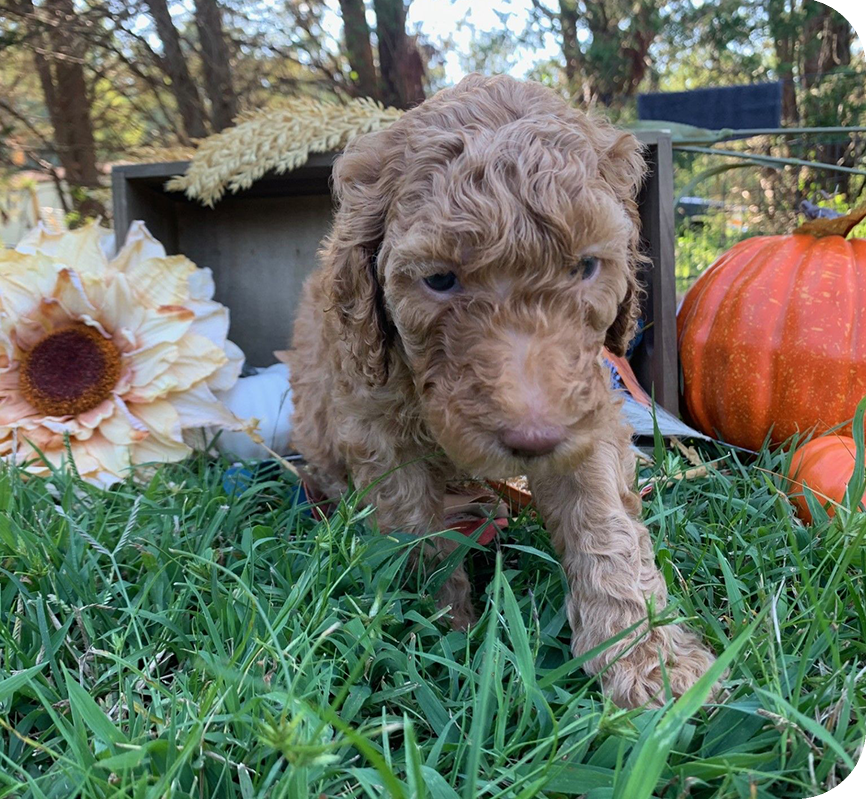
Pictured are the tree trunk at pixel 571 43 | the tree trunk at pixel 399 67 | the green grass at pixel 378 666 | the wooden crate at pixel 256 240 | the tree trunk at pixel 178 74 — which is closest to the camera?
the green grass at pixel 378 666

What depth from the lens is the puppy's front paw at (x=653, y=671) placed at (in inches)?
45.8

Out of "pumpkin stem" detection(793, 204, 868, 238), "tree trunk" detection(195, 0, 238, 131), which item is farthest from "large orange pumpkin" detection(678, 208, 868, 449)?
"tree trunk" detection(195, 0, 238, 131)

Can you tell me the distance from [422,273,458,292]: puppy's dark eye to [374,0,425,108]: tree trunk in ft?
9.70

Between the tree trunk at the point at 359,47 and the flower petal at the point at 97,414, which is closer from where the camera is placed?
the flower petal at the point at 97,414

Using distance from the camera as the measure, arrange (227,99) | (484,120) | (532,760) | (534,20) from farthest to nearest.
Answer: (534,20) < (227,99) < (484,120) < (532,760)

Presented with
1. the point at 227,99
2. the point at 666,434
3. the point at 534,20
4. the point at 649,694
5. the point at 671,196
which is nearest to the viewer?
the point at 649,694

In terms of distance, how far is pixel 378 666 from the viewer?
126cm

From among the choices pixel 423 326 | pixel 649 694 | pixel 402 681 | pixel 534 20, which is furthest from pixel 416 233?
pixel 534 20

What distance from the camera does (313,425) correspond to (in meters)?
2.10

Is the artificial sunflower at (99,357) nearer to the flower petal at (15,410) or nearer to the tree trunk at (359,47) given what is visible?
the flower petal at (15,410)

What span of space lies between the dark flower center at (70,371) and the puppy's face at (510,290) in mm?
1559

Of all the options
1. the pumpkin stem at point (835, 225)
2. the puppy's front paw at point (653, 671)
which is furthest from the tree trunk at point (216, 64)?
the puppy's front paw at point (653, 671)

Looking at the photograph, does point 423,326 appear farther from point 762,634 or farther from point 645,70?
point 645,70

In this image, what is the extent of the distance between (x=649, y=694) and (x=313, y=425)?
49.5 inches
